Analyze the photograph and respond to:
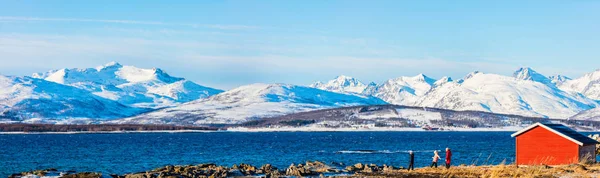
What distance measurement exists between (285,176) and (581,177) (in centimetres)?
1551

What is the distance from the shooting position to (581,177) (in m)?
38.1

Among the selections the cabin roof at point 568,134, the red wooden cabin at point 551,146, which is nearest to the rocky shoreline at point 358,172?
the cabin roof at point 568,134

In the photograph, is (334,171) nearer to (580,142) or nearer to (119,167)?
(580,142)

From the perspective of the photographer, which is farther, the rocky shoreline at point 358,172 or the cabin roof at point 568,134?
the cabin roof at point 568,134

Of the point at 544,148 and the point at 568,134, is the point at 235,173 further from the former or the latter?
the point at 568,134

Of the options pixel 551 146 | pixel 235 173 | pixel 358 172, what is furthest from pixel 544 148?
pixel 235 173

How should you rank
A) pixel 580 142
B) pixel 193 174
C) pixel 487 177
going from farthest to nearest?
pixel 580 142
pixel 193 174
pixel 487 177

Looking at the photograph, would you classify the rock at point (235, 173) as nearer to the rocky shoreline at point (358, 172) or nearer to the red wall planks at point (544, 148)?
the rocky shoreline at point (358, 172)

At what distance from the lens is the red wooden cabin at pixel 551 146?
177 ft

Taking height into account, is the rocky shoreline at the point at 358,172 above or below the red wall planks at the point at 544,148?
below

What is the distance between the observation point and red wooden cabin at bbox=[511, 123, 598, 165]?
5406 cm

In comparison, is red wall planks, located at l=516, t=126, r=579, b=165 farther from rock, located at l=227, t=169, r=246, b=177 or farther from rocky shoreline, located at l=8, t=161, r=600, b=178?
rock, located at l=227, t=169, r=246, b=177

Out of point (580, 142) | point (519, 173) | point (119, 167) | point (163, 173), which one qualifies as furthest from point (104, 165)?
point (519, 173)

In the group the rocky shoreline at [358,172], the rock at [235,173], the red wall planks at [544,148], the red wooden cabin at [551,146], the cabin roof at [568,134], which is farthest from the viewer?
the red wall planks at [544,148]
